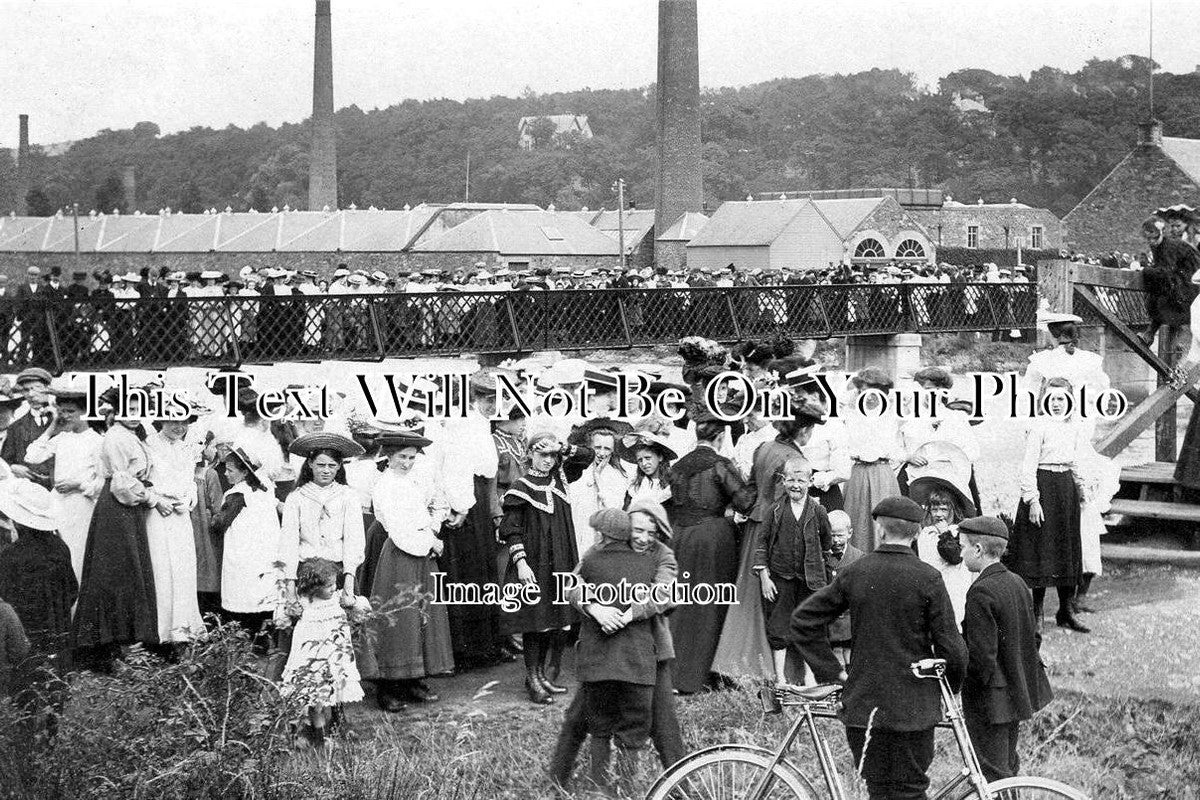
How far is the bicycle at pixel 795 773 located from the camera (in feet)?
15.8

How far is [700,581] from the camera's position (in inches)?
310

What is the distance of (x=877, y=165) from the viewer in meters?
15.7

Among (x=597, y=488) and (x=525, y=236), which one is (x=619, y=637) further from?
(x=525, y=236)

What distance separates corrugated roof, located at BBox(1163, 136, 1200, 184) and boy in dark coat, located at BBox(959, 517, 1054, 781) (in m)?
11.4

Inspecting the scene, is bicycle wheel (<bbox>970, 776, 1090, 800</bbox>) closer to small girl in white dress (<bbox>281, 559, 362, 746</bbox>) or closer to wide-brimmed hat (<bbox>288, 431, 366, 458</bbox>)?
small girl in white dress (<bbox>281, 559, 362, 746</bbox>)

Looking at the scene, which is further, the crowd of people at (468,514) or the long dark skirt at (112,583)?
the long dark skirt at (112,583)

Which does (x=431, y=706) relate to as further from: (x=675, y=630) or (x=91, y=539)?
(x=91, y=539)

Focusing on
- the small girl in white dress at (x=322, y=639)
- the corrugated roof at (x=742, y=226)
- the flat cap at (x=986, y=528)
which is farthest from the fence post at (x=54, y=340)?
the corrugated roof at (x=742, y=226)

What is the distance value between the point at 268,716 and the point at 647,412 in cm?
377

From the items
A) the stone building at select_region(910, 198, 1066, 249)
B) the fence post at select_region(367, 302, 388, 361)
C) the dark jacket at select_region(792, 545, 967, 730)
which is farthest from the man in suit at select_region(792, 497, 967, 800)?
the fence post at select_region(367, 302, 388, 361)

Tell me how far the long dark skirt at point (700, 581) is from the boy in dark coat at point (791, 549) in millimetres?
362

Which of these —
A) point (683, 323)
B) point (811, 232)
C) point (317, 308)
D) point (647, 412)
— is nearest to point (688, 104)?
point (811, 232)

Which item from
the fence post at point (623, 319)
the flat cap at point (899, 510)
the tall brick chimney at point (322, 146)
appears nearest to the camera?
the flat cap at point (899, 510)

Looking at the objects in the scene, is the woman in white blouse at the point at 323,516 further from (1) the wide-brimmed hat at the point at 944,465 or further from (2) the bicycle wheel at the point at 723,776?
(1) the wide-brimmed hat at the point at 944,465
